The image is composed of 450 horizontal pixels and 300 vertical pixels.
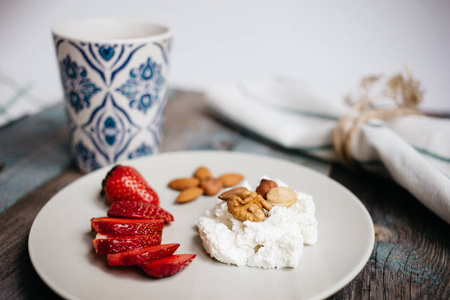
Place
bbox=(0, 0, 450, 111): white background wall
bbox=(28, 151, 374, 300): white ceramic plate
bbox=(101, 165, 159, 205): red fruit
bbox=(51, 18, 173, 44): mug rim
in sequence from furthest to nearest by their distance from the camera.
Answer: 1. bbox=(0, 0, 450, 111): white background wall
2. bbox=(51, 18, 173, 44): mug rim
3. bbox=(101, 165, 159, 205): red fruit
4. bbox=(28, 151, 374, 300): white ceramic plate

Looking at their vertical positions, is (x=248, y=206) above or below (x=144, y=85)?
below

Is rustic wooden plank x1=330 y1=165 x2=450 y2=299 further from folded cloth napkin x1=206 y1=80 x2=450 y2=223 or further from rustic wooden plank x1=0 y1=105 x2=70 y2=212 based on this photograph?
rustic wooden plank x1=0 y1=105 x2=70 y2=212

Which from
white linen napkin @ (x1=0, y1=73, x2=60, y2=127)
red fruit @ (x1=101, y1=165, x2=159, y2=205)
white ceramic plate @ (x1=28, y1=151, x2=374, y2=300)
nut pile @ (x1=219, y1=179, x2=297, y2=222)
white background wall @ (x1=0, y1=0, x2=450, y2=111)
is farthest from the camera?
white background wall @ (x1=0, y1=0, x2=450, y2=111)

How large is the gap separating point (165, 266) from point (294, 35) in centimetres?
223

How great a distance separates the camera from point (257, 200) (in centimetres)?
79

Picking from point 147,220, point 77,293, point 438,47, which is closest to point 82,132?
point 147,220

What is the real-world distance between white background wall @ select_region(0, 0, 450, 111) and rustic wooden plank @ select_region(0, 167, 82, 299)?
68.3 inches

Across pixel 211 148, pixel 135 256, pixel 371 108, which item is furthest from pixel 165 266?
pixel 371 108

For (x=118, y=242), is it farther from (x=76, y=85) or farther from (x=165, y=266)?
(x=76, y=85)

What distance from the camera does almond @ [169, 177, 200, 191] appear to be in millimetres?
999

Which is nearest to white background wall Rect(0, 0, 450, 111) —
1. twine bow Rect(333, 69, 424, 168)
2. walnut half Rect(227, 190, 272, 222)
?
twine bow Rect(333, 69, 424, 168)

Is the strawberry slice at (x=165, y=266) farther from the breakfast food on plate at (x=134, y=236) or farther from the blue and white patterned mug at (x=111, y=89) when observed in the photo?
Result: the blue and white patterned mug at (x=111, y=89)

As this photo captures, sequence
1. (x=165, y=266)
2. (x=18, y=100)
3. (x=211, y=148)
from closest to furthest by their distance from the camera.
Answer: (x=165, y=266)
(x=211, y=148)
(x=18, y=100)

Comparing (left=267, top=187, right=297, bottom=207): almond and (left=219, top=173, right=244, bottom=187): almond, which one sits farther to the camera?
(left=219, top=173, right=244, bottom=187): almond
